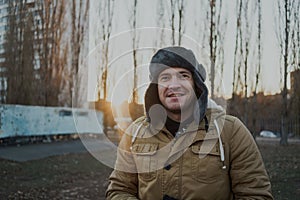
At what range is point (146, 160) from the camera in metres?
1.56

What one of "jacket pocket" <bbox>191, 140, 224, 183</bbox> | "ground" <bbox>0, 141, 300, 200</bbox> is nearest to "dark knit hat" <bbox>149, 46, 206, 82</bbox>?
"jacket pocket" <bbox>191, 140, 224, 183</bbox>

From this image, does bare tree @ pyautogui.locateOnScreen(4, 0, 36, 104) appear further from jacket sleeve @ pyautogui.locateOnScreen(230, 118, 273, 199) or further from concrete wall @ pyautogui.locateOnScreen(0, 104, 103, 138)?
jacket sleeve @ pyautogui.locateOnScreen(230, 118, 273, 199)

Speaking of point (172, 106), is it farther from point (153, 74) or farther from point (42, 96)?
point (42, 96)

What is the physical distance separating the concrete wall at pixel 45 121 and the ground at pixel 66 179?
3876 mm

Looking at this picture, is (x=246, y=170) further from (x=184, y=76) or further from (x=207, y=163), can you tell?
(x=184, y=76)

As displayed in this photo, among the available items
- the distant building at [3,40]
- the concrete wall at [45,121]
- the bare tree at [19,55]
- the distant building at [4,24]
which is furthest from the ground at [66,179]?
the distant building at [4,24]

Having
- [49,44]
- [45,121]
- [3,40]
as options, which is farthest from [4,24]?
[45,121]

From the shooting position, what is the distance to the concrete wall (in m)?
13.4

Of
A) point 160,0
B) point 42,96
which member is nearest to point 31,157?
point 42,96

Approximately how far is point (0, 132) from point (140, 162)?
40.9 feet

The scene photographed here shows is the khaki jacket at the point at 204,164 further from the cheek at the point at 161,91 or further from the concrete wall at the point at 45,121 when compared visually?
the concrete wall at the point at 45,121

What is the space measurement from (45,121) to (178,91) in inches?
588

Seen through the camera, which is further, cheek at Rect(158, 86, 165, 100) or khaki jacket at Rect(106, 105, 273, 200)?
cheek at Rect(158, 86, 165, 100)

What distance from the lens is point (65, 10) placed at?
18.4 m
